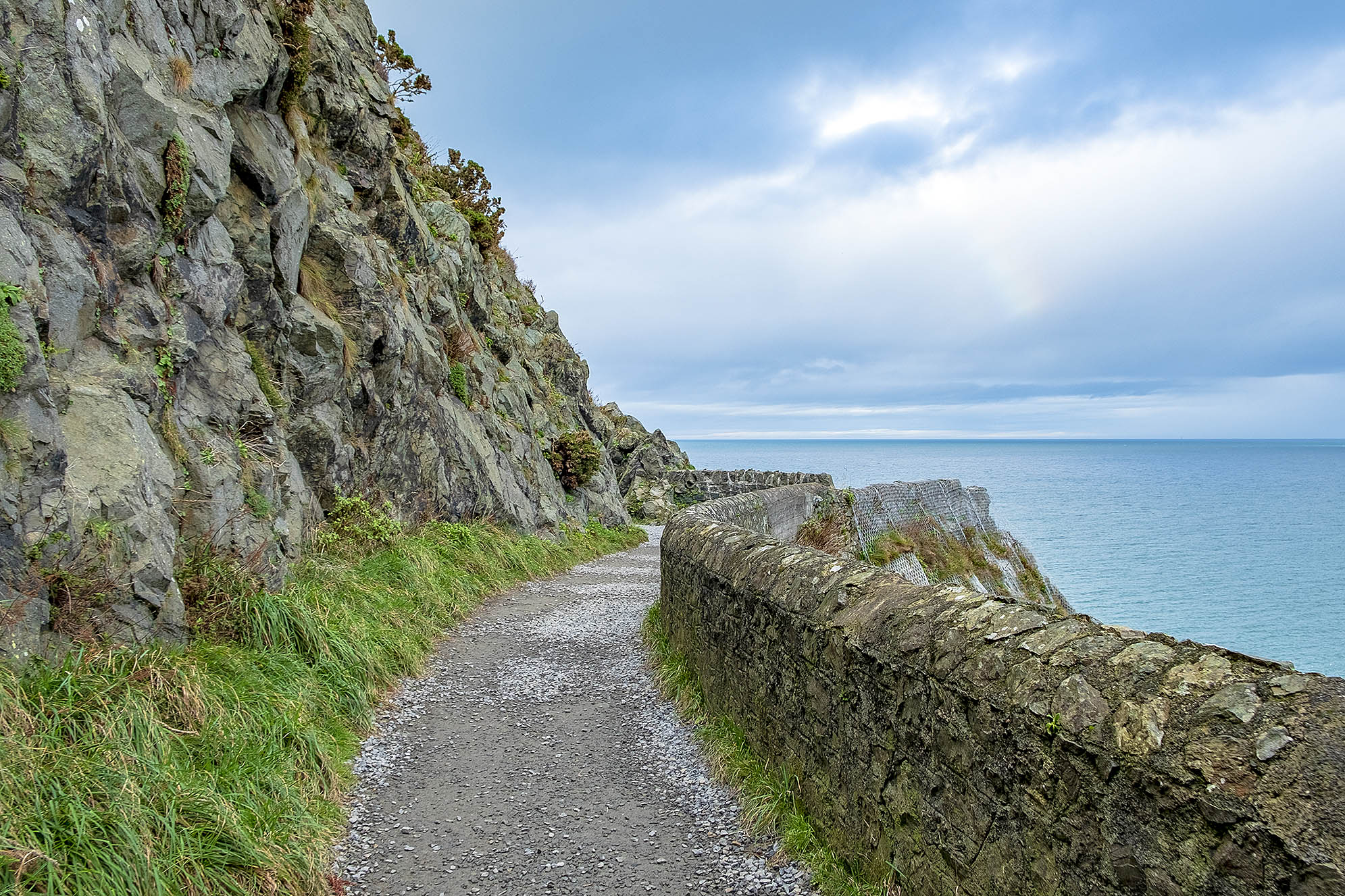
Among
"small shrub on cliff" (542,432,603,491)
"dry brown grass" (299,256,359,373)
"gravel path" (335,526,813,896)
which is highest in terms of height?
"dry brown grass" (299,256,359,373)

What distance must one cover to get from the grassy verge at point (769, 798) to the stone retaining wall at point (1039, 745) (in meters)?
0.13

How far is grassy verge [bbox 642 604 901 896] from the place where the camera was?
4.48 m

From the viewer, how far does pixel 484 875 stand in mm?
4910

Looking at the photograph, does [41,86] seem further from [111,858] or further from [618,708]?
[618,708]

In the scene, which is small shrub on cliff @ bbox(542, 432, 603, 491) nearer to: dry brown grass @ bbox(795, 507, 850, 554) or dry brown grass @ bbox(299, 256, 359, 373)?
dry brown grass @ bbox(795, 507, 850, 554)

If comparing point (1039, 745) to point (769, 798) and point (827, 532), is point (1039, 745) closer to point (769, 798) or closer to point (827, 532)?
point (769, 798)

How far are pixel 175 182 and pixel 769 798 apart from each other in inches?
343

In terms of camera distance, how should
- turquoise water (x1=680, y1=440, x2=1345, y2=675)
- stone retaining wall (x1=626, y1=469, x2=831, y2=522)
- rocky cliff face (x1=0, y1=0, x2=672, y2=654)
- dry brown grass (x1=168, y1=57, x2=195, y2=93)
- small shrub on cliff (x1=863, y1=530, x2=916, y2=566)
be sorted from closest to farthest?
rocky cliff face (x1=0, y1=0, x2=672, y2=654) → dry brown grass (x1=168, y1=57, x2=195, y2=93) → small shrub on cliff (x1=863, y1=530, x2=916, y2=566) → turquoise water (x1=680, y1=440, x2=1345, y2=675) → stone retaining wall (x1=626, y1=469, x2=831, y2=522)

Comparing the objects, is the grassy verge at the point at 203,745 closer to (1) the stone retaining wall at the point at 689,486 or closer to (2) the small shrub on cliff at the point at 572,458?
(2) the small shrub on cliff at the point at 572,458

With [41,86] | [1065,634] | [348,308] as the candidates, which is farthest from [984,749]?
[348,308]

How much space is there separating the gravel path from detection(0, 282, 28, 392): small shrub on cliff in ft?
13.0

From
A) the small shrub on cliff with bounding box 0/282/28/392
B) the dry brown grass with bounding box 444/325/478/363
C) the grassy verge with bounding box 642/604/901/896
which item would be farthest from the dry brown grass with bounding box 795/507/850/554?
the small shrub on cliff with bounding box 0/282/28/392

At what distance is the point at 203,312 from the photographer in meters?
9.07

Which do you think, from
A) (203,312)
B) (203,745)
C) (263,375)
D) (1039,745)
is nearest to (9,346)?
(203,745)
